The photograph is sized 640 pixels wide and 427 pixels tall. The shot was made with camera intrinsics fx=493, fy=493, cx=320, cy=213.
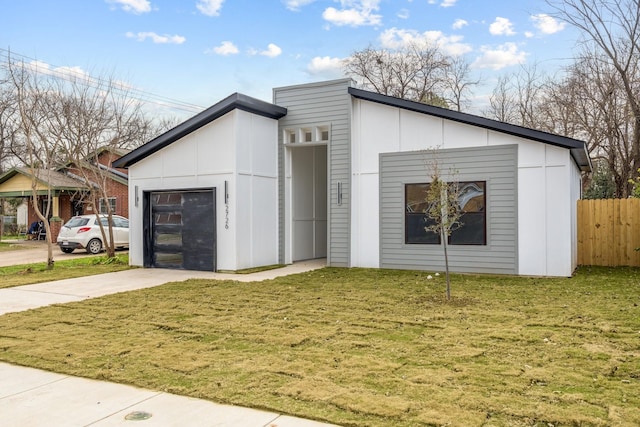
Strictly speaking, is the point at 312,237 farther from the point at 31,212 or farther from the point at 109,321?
the point at 31,212

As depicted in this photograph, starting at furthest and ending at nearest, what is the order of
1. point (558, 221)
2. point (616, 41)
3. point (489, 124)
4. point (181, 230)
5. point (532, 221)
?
1. point (616, 41)
2. point (181, 230)
3. point (489, 124)
4. point (532, 221)
5. point (558, 221)

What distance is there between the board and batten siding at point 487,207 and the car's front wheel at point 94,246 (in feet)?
38.1

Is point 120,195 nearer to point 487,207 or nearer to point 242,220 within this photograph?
point 242,220

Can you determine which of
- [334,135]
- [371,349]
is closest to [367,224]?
[334,135]

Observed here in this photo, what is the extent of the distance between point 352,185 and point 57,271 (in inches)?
300

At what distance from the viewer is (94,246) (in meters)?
18.1

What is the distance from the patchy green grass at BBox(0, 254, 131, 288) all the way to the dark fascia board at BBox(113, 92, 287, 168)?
2.76m

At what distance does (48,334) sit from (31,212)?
24161mm

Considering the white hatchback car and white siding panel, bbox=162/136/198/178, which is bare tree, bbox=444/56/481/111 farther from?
white siding panel, bbox=162/136/198/178

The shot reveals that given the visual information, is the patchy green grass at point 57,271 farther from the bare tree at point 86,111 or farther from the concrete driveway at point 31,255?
the bare tree at point 86,111

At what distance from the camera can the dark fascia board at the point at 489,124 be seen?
31.8 ft

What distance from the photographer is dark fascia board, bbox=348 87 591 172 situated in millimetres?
9695

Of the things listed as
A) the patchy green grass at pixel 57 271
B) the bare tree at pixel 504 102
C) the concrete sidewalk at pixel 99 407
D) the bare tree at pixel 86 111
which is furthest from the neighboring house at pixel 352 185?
the bare tree at pixel 504 102

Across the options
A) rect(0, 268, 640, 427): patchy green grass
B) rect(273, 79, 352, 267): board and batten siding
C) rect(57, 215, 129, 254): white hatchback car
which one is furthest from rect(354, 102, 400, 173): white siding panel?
rect(57, 215, 129, 254): white hatchback car
